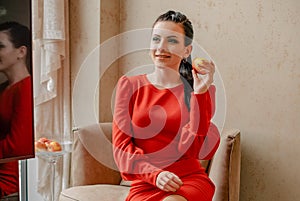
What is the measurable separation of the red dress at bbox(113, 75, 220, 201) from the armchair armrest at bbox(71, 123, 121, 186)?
0.92m

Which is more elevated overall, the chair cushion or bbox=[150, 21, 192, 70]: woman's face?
bbox=[150, 21, 192, 70]: woman's face

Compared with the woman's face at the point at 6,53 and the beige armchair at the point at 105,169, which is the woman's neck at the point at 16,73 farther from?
the beige armchair at the point at 105,169

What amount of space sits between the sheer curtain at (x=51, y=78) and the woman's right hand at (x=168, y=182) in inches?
57.6

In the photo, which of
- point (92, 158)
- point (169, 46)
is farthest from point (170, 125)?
point (92, 158)

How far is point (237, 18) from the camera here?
2.82 meters

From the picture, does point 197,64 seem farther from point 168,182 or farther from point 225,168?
point 225,168

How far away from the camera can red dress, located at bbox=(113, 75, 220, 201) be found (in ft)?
5.80

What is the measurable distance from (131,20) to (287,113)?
119 cm

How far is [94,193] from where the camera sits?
2506 mm

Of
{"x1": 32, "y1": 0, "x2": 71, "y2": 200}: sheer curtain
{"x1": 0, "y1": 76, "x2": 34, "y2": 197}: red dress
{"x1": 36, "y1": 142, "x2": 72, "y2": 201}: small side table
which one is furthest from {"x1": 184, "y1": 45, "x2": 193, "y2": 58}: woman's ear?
{"x1": 32, "y1": 0, "x2": 71, "y2": 200}: sheer curtain

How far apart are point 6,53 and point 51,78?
4.12 feet

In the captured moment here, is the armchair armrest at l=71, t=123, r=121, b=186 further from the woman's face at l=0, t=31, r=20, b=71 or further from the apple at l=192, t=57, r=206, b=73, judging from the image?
the apple at l=192, t=57, r=206, b=73

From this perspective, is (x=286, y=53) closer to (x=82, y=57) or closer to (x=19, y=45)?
(x=82, y=57)

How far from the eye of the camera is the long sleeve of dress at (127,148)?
1792mm
